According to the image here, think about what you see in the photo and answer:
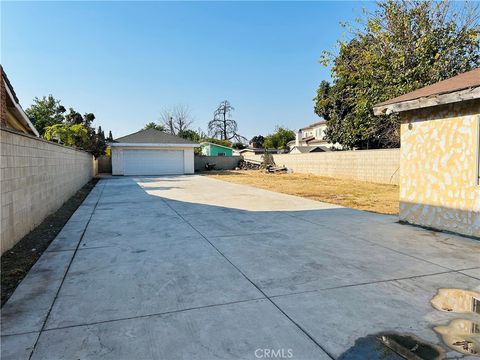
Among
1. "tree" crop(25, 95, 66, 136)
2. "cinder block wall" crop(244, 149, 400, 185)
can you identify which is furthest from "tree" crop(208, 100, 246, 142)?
"cinder block wall" crop(244, 149, 400, 185)

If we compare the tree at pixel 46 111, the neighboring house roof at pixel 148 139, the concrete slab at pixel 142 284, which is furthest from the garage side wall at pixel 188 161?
the concrete slab at pixel 142 284

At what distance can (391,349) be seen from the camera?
2.35 m

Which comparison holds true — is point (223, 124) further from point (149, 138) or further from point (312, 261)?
point (312, 261)

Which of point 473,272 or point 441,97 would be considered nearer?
point 473,272

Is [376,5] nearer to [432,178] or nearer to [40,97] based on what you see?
[432,178]

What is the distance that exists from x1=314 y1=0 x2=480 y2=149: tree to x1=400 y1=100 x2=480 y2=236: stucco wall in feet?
31.9

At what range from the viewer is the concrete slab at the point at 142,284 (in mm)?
2986

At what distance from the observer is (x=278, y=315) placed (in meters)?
2.87

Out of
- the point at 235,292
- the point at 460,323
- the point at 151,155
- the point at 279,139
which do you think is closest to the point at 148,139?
the point at 151,155

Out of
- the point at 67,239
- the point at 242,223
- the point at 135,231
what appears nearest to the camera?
the point at 67,239

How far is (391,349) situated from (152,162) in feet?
82.8

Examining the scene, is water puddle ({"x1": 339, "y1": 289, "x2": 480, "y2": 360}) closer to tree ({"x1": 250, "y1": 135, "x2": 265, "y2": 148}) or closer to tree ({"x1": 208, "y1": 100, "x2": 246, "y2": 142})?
tree ({"x1": 208, "y1": 100, "x2": 246, "y2": 142})

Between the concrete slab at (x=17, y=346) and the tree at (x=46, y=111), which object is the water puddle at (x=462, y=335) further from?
the tree at (x=46, y=111)

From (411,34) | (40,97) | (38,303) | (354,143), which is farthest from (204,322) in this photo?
(40,97)
